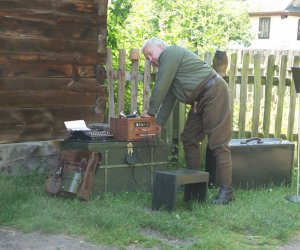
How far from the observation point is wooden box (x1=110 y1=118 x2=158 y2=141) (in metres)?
5.93

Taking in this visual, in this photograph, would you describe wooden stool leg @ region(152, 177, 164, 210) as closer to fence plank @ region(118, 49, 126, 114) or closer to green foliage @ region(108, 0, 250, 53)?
fence plank @ region(118, 49, 126, 114)

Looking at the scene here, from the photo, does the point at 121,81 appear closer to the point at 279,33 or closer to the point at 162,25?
the point at 162,25

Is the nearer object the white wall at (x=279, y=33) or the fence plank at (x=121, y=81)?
the fence plank at (x=121, y=81)

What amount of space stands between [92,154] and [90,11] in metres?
2.17

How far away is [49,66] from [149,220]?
260 cm

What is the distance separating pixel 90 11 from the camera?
22.8ft

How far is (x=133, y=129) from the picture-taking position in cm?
595

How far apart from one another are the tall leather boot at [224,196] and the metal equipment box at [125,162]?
87cm

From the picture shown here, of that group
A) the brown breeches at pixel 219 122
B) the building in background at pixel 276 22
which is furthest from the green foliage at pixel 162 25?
the building in background at pixel 276 22

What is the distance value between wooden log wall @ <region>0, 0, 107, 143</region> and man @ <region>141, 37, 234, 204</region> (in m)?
1.37

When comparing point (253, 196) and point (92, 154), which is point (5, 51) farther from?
point (253, 196)

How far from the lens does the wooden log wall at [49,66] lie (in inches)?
249

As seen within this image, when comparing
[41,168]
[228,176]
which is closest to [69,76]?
[41,168]

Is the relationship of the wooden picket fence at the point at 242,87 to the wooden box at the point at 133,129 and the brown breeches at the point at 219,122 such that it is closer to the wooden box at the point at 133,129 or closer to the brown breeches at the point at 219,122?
the wooden box at the point at 133,129
